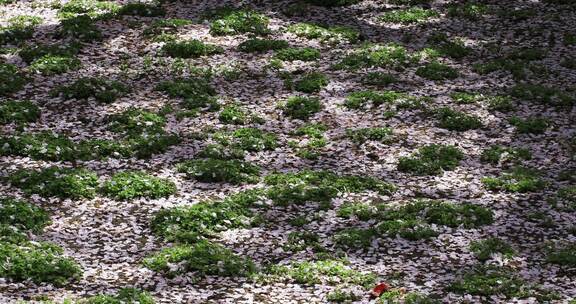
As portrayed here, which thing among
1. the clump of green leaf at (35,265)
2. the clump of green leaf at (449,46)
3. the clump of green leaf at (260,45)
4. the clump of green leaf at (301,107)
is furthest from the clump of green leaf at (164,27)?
the clump of green leaf at (35,265)

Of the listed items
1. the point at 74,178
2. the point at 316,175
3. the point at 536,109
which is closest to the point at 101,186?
the point at 74,178

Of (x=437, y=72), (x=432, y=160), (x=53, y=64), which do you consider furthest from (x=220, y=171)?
(x=437, y=72)

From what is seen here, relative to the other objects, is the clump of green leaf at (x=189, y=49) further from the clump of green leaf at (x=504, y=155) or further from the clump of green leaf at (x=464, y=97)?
the clump of green leaf at (x=504, y=155)

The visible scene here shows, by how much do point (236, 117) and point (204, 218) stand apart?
4.50 m

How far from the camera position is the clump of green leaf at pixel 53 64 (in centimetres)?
1819

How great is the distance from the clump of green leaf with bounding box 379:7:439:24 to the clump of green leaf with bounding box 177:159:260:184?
10.2 m

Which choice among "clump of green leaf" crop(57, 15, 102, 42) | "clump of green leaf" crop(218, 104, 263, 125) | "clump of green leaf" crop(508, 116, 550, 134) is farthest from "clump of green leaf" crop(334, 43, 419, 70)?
"clump of green leaf" crop(57, 15, 102, 42)

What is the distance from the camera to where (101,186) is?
13.5 metres

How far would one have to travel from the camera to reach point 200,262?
11.3 meters

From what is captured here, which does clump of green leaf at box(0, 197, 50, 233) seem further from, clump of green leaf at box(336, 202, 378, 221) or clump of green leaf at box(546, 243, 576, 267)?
clump of green leaf at box(546, 243, 576, 267)

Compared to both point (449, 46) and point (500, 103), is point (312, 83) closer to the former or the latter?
point (500, 103)

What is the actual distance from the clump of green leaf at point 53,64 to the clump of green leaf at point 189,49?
7.93ft

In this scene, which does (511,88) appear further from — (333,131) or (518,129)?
(333,131)

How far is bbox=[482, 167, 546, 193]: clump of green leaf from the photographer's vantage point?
14.2 meters
